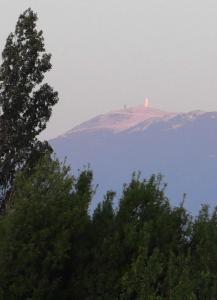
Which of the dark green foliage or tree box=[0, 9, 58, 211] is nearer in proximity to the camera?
the dark green foliage

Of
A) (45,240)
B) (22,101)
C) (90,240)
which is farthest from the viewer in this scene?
(22,101)

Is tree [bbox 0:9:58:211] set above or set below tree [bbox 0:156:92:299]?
above

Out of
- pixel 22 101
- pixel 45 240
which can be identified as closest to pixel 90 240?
pixel 45 240

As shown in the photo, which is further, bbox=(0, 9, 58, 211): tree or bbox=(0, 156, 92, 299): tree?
bbox=(0, 9, 58, 211): tree

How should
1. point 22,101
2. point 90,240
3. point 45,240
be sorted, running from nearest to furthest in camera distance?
point 45,240 < point 90,240 < point 22,101

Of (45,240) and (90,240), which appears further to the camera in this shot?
(90,240)

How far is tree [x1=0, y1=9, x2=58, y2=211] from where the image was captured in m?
36.4

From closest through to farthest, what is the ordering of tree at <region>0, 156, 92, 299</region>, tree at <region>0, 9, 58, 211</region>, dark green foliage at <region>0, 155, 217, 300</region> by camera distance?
dark green foliage at <region>0, 155, 217, 300</region>
tree at <region>0, 156, 92, 299</region>
tree at <region>0, 9, 58, 211</region>

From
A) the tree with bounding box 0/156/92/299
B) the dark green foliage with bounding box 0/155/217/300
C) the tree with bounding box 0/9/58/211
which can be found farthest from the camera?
the tree with bounding box 0/9/58/211

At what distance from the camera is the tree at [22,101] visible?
36.4 metres

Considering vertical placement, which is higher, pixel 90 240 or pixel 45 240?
pixel 90 240

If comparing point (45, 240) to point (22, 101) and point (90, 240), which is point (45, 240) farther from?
point (22, 101)

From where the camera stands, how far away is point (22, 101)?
38250 millimetres

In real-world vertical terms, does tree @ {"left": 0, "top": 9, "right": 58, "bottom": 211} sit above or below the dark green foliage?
above
